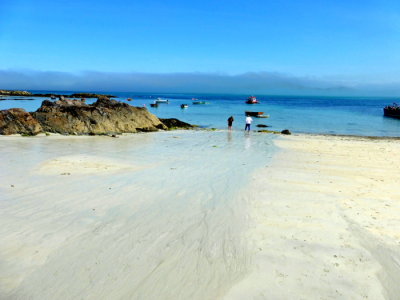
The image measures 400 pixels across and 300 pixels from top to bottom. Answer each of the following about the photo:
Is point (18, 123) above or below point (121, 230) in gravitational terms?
above

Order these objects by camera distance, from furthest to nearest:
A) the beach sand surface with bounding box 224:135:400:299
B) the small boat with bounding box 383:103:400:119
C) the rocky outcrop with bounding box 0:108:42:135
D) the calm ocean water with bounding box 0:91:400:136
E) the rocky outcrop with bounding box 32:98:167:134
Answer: the small boat with bounding box 383:103:400:119
the calm ocean water with bounding box 0:91:400:136
the rocky outcrop with bounding box 32:98:167:134
the rocky outcrop with bounding box 0:108:42:135
the beach sand surface with bounding box 224:135:400:299

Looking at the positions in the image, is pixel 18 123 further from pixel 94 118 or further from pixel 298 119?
pixel 298 119

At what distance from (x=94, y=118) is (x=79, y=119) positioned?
41.7 inches

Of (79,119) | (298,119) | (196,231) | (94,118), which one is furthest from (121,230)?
(298,119)

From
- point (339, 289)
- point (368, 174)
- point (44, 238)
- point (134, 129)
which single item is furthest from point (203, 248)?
point (134, 129)

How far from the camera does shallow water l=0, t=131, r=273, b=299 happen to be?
17.0ft

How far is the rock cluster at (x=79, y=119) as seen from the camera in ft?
73.6

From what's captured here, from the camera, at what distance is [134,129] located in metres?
26.7

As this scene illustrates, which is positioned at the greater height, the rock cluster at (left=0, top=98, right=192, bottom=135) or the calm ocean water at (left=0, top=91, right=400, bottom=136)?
the rock cluster at (left=0, top=98, right=192, bottom=135)

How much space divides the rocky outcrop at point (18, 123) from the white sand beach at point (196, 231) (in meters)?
9.50

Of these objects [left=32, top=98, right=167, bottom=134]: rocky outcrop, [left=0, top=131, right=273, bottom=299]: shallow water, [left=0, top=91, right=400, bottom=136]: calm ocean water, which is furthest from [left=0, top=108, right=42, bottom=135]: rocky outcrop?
[left=0, top=91, right=400, bottom=136]: calm ocean water

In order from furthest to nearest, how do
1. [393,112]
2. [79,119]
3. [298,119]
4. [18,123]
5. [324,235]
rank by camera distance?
1. [393,112]
2. [298,119]
3. [79,119]
4. [18,123]
5. [324,235]

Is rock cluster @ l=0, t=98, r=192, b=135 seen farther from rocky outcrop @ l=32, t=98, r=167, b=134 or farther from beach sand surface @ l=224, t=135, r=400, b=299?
beach sand surface @ l=224, t=135, r=400, b=299

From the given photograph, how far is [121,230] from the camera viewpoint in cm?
705
